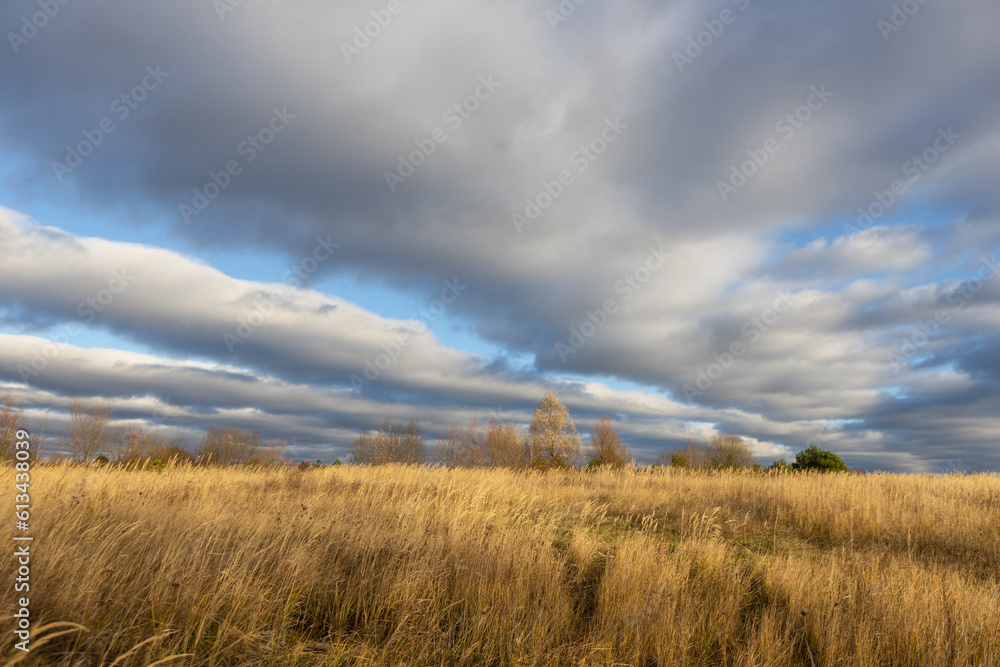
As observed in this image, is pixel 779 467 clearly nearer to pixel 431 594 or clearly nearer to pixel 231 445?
pixel 431 594

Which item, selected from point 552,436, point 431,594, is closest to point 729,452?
point 552,436

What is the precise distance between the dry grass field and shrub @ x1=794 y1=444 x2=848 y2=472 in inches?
767

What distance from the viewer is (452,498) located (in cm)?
1104

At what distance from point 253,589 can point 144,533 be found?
1.87 metres

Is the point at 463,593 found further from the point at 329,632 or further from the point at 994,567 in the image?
the point at 994,567

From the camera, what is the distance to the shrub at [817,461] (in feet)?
87.3

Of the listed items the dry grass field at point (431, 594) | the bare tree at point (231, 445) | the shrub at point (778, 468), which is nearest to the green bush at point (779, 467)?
the shrub at point (778, 468)

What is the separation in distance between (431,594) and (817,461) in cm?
2896

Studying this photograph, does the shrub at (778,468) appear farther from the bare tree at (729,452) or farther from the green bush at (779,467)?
the bare tree at (729,452)

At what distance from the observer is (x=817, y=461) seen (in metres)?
27.4

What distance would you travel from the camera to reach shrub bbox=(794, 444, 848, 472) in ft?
87.3

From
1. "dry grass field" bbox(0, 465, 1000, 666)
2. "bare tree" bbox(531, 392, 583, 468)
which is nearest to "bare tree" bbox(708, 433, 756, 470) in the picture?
"bare tree" bbox(531, 392, 583, 468)

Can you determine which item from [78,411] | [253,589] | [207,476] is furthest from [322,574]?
[78,411]

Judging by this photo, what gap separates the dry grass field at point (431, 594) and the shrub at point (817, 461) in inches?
767
